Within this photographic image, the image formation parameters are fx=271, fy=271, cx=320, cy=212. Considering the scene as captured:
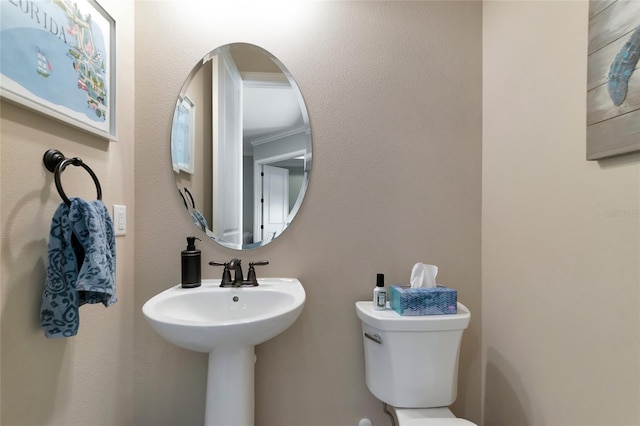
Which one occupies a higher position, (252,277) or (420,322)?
(252,277)

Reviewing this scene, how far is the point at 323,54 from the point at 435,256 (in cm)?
108

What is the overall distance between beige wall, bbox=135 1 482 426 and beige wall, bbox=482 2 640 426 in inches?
3.8

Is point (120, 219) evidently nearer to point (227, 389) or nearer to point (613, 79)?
point (227, 389)

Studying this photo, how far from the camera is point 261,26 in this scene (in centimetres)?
124

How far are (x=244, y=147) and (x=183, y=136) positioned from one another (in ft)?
0.90

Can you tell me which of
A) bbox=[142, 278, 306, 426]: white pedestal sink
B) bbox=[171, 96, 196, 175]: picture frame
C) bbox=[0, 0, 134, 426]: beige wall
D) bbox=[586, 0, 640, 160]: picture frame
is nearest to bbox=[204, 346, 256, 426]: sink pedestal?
bbox=[142, 278, 306, 426]: white pedestal sink

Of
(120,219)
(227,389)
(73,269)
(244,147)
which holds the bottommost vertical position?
(227,389)

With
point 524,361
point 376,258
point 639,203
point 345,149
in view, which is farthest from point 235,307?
point 639,203

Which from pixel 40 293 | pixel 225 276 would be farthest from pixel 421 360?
pixel 40 293

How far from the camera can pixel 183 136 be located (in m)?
1.23

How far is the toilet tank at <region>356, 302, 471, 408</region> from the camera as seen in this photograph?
1027 mm

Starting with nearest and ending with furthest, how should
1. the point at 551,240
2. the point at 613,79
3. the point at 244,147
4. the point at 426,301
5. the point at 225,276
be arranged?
the point at 613,79 < the point at 551,240 < the point at 426,301 < the point at 225,276 < the point at 244,147

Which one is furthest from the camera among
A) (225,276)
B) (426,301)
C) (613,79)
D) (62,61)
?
(225,276)

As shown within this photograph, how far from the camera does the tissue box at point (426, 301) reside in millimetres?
1049
